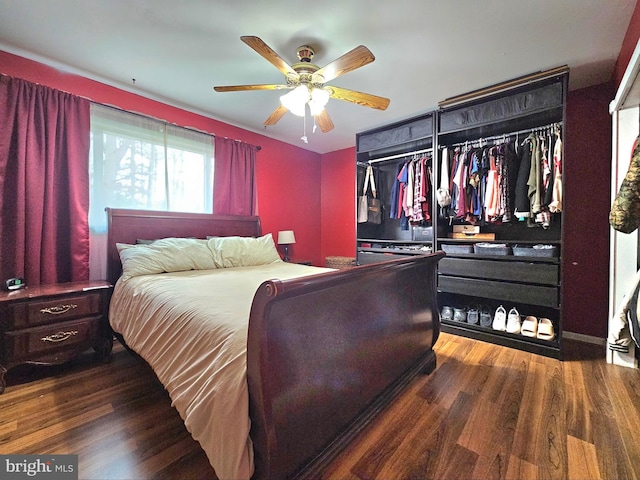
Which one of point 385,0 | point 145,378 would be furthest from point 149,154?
point 385,0

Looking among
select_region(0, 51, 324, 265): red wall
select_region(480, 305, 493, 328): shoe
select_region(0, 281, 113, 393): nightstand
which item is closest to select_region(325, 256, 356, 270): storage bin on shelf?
select_region(0, 51, 324, 265): red wall

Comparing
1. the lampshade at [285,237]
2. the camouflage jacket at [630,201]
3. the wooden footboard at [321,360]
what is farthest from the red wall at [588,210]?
A: the lampshade at [285,237]

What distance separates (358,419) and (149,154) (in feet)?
9.96

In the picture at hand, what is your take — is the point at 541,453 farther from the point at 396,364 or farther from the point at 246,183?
the point at 246,183

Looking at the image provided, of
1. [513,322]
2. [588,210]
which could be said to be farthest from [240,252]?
[588,210]

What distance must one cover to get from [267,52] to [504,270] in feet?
8.54

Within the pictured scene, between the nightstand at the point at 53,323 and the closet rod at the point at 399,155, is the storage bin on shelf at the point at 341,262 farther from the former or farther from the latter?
the nightstand at the point at 53,323

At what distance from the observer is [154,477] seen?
3.73ft

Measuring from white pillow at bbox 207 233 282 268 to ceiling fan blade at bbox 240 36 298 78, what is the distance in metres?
1.76

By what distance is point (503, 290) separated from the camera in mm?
2525

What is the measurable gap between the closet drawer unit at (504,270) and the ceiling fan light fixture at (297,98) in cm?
206

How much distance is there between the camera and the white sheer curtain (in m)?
2.54

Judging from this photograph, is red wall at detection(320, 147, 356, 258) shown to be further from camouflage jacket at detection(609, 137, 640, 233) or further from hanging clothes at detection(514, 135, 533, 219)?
camouflage jacket at detection(609, 137, 640, 233)

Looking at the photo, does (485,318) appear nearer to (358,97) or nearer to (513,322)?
(513,322)
